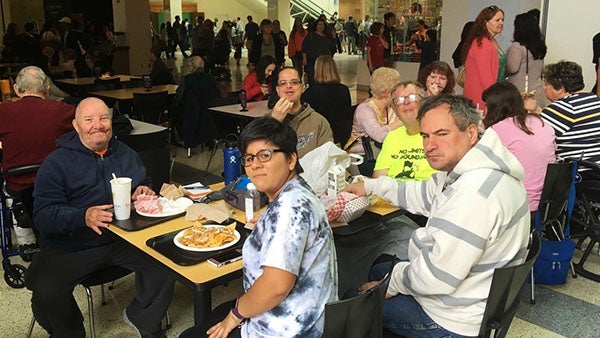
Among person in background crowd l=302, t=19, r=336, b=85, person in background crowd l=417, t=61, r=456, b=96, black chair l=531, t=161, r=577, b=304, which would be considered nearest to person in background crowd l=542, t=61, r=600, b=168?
black chair l=531, t=161, r=577, b=304

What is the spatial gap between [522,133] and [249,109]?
119 inches

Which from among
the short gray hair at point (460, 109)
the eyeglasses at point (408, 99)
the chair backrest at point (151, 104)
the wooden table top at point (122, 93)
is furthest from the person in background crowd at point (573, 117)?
the wooden table top at point (122, 93)

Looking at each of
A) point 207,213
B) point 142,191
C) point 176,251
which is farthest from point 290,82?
point 176,251

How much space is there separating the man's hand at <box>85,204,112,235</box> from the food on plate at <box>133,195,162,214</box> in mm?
140

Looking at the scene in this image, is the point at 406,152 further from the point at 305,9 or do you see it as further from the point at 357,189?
the point at 305,9

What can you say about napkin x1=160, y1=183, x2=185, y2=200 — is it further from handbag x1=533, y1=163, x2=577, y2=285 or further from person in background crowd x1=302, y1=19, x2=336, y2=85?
person in background crowd x1=302, y1=19, x2=336, y2=85

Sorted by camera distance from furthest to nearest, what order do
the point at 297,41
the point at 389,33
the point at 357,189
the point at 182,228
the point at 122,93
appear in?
the point at 297,41
the point at 389,33
the point at 122,93
the point at 357,189
the point at 182,228

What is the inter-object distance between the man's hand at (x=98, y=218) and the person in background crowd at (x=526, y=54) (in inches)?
164

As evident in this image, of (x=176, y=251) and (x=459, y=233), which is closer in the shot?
(x=459, y=233)

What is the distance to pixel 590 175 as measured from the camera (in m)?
3.78

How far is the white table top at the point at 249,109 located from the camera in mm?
5293

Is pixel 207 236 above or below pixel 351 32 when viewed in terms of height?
below

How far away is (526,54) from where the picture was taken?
17.2 ft

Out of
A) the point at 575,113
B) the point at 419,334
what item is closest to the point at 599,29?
the point at 575,113
